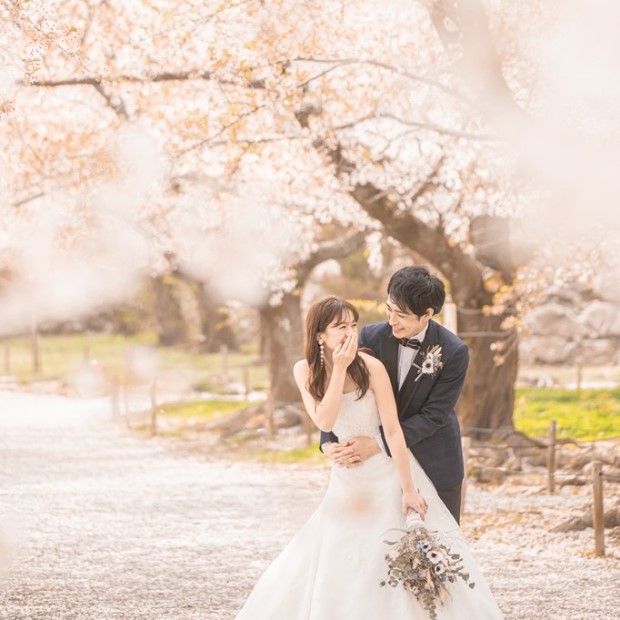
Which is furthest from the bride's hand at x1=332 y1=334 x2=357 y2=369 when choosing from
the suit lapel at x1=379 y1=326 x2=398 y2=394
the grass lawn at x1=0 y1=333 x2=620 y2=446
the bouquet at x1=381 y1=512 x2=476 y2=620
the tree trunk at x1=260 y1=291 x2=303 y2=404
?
the tree trunk at x1=260 y1=291 x2=303 y2=404

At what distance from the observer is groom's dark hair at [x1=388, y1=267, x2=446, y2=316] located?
14.0ft

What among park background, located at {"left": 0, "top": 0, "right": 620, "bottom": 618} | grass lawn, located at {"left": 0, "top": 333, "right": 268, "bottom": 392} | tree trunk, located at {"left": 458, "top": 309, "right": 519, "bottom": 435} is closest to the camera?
park background, located at {"left": 0, "top": 0, "right": 620, "bottom": 618}

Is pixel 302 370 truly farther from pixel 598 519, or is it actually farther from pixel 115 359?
pixel 115 359

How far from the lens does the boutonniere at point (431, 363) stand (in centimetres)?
445

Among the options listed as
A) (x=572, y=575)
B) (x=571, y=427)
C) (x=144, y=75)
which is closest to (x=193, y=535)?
(x=572, y=575)

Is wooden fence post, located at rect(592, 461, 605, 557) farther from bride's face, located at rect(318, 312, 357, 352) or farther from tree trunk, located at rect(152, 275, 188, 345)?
tree trunk, located at rect(152, 275, 188, 345)

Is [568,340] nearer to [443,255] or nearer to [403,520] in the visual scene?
[443,255]

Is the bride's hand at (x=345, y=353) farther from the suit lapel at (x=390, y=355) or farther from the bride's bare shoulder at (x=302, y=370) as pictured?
the suit lapel at (x=390, y=355)

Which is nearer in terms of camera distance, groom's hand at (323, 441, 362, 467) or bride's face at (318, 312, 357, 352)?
bride's face at (318, 312, 357, 352)

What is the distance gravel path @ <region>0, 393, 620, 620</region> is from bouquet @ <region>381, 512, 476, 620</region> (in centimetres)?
214

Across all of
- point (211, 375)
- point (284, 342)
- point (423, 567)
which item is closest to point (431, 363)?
point (423, 567)

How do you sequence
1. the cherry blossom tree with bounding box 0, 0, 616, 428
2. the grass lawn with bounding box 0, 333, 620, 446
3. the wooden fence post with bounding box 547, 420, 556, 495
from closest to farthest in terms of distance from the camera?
the cherry blossom tree with bounding box 0, 0, 616, 428
the wooden fence post with bounding box 547, 420, 556, 495
the grass lawn with bounding box 0, 333, 620, 446

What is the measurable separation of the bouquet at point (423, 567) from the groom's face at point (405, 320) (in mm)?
861

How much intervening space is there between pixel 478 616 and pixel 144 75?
770 centimetres
